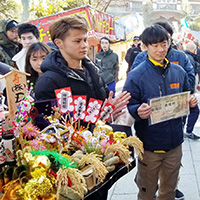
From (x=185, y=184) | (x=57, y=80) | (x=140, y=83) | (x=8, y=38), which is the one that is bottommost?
(x=185, y=184)

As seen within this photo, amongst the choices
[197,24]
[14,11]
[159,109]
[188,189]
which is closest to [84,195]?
[159,109]

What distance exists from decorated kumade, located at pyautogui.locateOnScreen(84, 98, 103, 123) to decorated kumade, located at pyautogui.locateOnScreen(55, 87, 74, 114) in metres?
0.14

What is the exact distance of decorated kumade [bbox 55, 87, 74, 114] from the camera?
191cm

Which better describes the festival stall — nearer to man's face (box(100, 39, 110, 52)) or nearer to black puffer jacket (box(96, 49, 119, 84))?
black puffer jacket (box(96, 49, 119, 84))

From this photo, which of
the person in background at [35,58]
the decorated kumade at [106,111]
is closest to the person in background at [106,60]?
the person in background at [35,58]

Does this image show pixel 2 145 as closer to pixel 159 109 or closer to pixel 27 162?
pixel 27 162

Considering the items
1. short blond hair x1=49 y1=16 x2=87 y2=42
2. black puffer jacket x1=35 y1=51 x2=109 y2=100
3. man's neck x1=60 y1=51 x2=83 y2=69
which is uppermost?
short blond hair x1=49 y1=16 x2=87 y2=42

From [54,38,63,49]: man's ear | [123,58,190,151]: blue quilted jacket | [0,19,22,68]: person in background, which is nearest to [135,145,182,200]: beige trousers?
[123,58,190,151]: blue quilted jacket

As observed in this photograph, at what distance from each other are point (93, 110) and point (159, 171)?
1.21 metres

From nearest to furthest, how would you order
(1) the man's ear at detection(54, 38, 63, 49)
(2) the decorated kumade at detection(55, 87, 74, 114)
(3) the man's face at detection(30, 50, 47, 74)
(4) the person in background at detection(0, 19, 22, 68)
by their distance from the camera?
(2) the decorated kumade at detection(55, 87, 74, 114), (1) the man's ear at detection(54, 38, 63, 49), (3) the man's face at detection(30, 50, 47, 74), (4) the person in background at detection(0, 19, 22, 68)

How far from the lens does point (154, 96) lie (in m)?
2.54

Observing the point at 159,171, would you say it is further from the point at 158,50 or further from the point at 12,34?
the point at 12,34

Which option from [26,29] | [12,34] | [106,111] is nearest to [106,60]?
[12,34]

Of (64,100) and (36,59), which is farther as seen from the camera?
(36,59)
